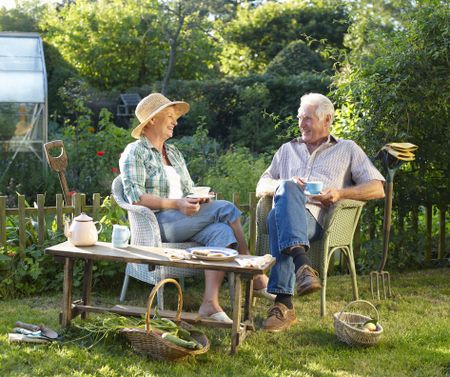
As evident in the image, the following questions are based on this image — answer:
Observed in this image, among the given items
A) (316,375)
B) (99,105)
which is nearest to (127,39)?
(99,105)

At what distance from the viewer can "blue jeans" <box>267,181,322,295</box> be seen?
3803mm

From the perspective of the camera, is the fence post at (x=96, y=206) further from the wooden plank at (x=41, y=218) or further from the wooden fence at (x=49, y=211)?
the wooden plank at (x=41, y=218)

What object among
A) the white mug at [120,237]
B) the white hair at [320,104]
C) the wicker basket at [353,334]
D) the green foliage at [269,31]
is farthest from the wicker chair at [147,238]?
the green foliage at [269,31]

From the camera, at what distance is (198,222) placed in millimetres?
4020

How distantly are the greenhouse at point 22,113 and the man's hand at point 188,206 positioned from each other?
4.31 m

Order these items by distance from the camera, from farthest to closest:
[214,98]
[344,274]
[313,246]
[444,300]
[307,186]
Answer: [214,98] < [344,274] < [444,300] < [313,246] < [307,186]

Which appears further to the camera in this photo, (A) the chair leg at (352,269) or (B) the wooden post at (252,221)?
(B) the wooden post at (252,221)

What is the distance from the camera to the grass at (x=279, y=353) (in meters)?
3.19

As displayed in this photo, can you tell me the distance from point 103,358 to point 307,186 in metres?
1.46

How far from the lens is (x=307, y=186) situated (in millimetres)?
3969

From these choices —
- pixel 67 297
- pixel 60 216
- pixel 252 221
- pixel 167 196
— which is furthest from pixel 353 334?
pixel 60 216

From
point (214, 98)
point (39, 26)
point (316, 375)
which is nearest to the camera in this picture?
point (316, 375)

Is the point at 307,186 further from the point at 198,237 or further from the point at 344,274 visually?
the point at 344,274

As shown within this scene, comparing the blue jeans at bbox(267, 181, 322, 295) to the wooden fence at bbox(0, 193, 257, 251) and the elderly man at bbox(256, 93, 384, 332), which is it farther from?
the wooden fence at bbox(0, 193, 257, 251)
